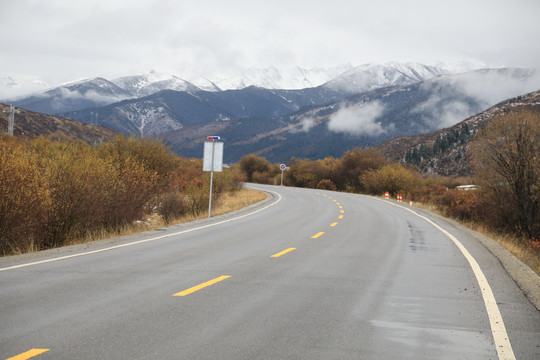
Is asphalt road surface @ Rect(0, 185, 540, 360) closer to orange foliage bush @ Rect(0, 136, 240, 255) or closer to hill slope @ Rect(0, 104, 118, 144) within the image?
orange foliage bush @ Rect(0, 136, 240, 255)

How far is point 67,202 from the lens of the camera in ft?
38.9

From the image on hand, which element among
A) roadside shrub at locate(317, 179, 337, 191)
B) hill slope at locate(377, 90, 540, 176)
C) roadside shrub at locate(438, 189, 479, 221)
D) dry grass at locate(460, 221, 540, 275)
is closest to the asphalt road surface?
dry grass at locate(460, 221, 540, 275)

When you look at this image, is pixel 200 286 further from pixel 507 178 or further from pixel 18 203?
pixel 507 178

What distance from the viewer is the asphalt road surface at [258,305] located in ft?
14.6

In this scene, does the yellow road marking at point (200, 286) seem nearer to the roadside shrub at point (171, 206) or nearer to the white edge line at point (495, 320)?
the white edge line at point (495, 320)

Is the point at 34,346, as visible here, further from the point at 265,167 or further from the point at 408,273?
the point at 265,167

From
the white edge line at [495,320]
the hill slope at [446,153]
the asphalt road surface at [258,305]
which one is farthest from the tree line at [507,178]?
the hill slope at [446,153]

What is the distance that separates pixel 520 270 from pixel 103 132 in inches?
4165

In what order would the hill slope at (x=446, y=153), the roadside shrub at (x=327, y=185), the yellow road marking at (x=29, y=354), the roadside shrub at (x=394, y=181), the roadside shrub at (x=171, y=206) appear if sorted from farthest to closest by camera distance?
the hill slope at (x=446, y=153) → the roadside shrub at (x=327, y=185) → the roadside shrub at (x=394, y=181) → the roadside shrub at (x=171, y=206) → the yellow road marking at (x=29, y=354)

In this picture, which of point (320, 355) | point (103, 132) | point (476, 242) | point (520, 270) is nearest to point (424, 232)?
point (476, 242)

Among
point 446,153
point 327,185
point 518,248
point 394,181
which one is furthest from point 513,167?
point 446,153

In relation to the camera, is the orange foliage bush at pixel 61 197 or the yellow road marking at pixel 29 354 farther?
the orange foliage bush at pixel 61 197

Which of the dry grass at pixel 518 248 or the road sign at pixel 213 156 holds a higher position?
the road sign at pixel 213 156

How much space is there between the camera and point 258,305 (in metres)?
5.90
